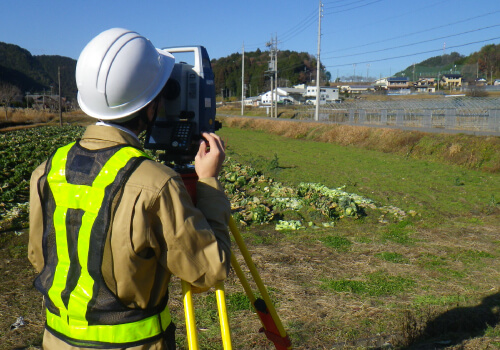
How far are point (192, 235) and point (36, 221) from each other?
73 centimetres

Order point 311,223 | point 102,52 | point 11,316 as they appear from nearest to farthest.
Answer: point 102,52
point 11,316
point 311,223

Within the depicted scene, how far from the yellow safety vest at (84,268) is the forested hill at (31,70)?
13241cm

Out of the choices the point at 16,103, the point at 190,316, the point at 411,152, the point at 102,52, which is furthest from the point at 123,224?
the point at 16,103

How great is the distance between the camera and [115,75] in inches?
66.9

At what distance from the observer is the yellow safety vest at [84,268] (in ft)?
5.16

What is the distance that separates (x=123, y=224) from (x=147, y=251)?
6.0 inches

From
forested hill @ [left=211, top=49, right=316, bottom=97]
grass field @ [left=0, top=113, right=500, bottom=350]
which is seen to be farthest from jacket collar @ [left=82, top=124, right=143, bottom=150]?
forested hill @ [left=211, top=49, right=316, bottom=97]

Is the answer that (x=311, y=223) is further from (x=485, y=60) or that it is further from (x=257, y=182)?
(x=485, y=60)

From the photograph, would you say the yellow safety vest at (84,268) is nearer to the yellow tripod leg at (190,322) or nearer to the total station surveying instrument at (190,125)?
the yellow tripod leg at (190,322)

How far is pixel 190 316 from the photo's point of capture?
69.6 inches

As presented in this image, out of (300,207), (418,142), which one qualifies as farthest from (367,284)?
(418,142)

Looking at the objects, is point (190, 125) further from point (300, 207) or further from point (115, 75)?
point (300, 207)

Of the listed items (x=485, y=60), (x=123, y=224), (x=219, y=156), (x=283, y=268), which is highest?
(x=485, y=60)

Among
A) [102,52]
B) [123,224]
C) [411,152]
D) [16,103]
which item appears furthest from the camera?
[16,103]
